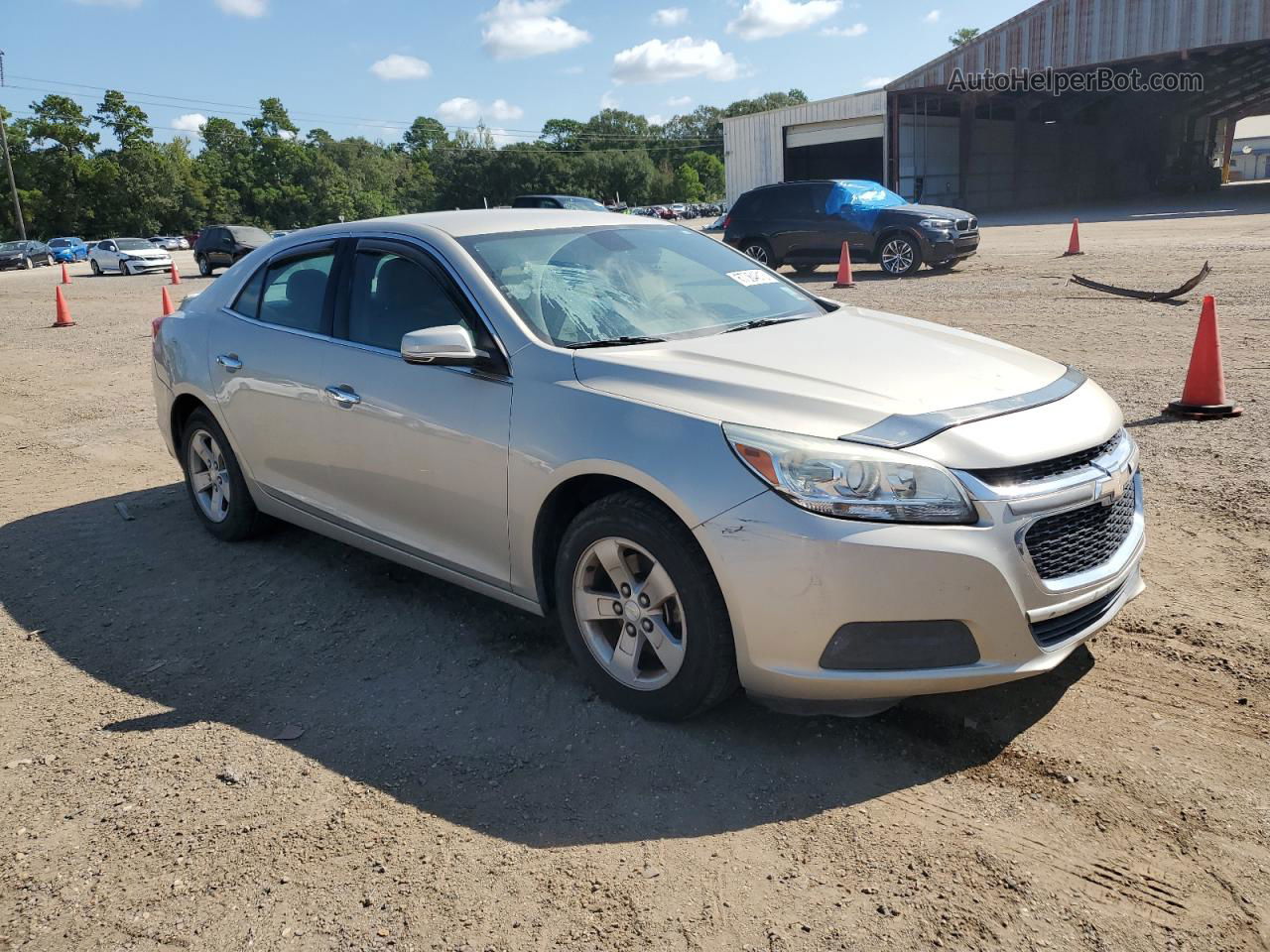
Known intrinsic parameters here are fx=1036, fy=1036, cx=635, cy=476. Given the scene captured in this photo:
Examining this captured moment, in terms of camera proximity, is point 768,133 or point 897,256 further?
point 768,133

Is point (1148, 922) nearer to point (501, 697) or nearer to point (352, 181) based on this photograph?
point (501, 697)

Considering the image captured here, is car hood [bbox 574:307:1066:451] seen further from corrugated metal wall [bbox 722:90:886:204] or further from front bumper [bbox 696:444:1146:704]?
corrugated metal wall [bbox 722:90:886:204]

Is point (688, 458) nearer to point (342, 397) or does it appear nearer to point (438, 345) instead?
point (438, 345)

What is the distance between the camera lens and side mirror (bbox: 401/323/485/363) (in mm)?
3711

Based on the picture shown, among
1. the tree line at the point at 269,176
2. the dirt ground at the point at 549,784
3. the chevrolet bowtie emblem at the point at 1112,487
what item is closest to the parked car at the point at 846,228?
the dirt ground at the point at 549,784

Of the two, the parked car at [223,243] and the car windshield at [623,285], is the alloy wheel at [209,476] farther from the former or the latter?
the parked car at [223,243]

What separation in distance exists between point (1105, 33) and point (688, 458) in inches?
1637

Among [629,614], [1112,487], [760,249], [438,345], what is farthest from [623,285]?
[760,249]

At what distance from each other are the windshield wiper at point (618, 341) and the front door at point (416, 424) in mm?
300

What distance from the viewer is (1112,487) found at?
3.26m

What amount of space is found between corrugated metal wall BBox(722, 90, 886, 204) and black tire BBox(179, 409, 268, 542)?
1698 inches

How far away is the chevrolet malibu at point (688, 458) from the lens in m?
2.98

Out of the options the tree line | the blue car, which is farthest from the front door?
the tree line

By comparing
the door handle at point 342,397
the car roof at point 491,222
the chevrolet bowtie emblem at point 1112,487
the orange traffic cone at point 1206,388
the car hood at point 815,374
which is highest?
the car roof at point 491,222
